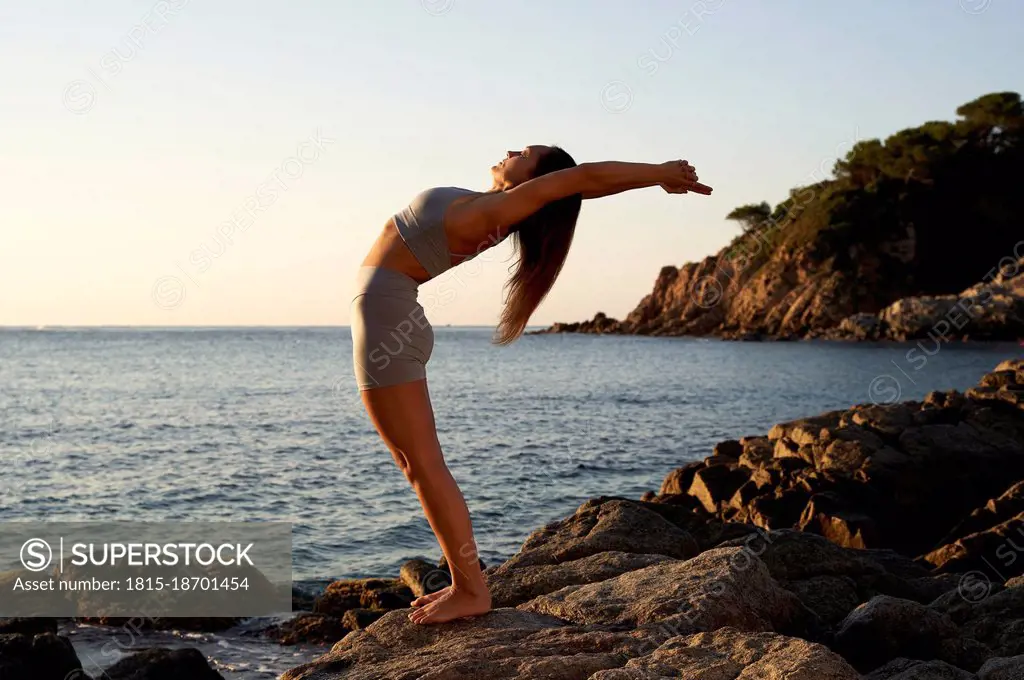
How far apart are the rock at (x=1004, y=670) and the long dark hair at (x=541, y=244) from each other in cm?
253

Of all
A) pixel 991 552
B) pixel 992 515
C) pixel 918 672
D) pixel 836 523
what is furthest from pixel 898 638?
pixel 992 515

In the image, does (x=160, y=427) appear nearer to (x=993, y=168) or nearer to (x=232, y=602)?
→ (x=232, y=602)

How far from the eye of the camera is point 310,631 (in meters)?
9.29

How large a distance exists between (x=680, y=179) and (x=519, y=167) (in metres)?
0.74

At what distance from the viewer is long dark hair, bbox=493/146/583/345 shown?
14.3 ft

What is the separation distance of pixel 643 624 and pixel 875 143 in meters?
91.5

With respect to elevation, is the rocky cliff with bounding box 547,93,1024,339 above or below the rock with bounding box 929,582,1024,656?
above

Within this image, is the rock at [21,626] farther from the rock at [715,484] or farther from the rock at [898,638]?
the rock at [715,484]

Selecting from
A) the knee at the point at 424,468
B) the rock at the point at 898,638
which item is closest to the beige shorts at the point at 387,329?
the knee at the point at 424,468

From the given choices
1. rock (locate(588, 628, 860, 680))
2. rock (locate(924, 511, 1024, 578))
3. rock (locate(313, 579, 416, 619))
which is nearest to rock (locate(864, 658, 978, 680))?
rock (locate(588, 628, 860, 680))

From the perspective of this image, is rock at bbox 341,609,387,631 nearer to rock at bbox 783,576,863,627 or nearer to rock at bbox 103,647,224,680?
rock at bbox 103,647,224,680

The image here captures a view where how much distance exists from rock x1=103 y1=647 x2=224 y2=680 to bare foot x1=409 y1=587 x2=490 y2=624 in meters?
2.71

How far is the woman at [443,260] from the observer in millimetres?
4090

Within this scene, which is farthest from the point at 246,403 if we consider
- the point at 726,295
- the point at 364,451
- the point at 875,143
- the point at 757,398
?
the point at 726,295
